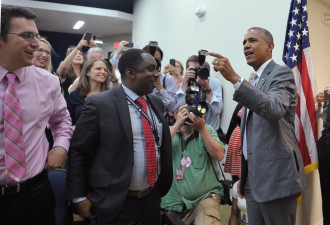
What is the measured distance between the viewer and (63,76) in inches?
145

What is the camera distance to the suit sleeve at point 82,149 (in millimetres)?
1525

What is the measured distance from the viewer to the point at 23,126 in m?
1.27

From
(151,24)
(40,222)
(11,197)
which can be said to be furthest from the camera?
(151,24)

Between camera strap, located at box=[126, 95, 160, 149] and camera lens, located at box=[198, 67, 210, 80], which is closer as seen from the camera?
camera strap, located at box=[126, 95, 160, 149]

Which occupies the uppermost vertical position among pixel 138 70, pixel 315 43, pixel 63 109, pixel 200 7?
pixel 200 7

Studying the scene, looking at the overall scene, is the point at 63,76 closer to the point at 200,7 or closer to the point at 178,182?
the point at 178,182

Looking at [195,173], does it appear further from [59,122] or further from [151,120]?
[59,122]

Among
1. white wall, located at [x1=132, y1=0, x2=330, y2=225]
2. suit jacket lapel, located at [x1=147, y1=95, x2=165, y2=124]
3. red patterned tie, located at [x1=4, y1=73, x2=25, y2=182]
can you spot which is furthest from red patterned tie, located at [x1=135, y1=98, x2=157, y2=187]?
white wall, located at [x1=132, y1=0, x2=330, y2=225]

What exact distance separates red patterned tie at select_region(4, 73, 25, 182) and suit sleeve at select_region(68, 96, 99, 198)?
1.11 feet

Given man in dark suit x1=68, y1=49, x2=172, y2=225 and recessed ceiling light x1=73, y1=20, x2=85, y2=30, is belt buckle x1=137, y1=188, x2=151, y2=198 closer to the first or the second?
man in dark suit x1=68, y1=49, x2=172, y2=225

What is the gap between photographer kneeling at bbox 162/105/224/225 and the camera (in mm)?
2314

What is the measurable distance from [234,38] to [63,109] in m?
3.11

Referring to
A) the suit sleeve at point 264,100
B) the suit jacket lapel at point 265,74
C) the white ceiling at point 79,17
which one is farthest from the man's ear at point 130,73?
the white ceiling at point 79,17

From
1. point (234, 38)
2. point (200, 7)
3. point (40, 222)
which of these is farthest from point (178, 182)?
point (200, 7)
